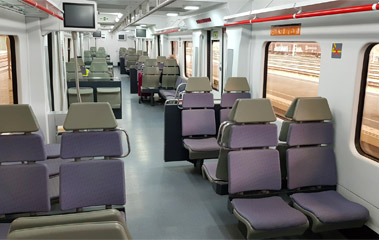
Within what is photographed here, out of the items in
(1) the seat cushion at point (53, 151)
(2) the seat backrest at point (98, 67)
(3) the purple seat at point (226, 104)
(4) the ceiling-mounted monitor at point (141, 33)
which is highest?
A: (4) the ceiling-mounted monitor at point (141, 33)

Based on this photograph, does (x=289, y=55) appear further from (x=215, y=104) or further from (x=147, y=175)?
(x=147, y=175)

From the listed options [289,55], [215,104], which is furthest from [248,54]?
[215,104]

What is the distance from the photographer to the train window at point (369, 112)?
3.55 metres

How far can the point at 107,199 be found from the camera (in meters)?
3.24

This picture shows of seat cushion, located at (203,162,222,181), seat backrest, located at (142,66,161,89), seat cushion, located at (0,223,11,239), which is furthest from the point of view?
seat backrest, located at (142,66,161,89)

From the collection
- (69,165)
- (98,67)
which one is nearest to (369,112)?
(69,165)

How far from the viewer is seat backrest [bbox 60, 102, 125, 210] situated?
123 inches

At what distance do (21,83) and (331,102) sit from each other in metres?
3.93

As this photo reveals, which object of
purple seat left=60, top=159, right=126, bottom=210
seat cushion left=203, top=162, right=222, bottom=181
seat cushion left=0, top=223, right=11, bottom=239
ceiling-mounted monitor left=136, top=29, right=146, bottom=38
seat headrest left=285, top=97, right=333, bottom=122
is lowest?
seat cushion left=0, top=223, right=11, bottom=239

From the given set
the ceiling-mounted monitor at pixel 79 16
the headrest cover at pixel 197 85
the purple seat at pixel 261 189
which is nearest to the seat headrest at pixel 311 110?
the purple seat at pixel 261 189

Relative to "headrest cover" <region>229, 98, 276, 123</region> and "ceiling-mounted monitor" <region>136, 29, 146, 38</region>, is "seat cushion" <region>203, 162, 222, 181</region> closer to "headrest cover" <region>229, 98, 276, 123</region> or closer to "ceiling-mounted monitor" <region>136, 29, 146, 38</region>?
"headrest cover" <region>229, 98, 276, 123</region>

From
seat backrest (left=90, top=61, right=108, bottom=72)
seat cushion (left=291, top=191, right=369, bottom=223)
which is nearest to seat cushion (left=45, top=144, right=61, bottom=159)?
seat cushion (left=291, top=191, right=369, bottom=223)

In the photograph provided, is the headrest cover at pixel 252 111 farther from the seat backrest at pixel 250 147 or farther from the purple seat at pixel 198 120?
the purple seat at pixel 198 120

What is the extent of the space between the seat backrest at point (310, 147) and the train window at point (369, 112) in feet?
0.99
